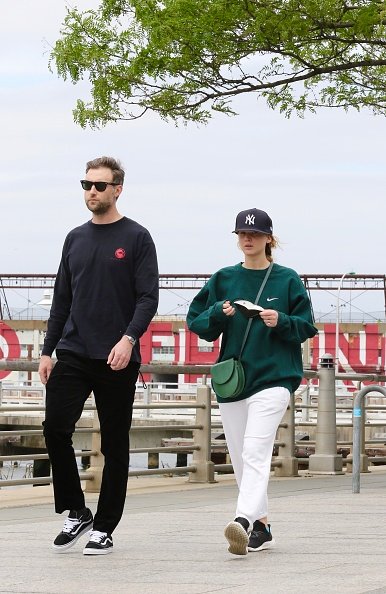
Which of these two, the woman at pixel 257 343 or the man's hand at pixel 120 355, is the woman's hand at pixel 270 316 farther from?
the man's hand at pixel 120 355

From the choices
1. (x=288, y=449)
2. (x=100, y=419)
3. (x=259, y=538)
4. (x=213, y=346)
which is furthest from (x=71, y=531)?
(x=213, y=346)

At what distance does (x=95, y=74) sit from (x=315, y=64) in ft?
8.31

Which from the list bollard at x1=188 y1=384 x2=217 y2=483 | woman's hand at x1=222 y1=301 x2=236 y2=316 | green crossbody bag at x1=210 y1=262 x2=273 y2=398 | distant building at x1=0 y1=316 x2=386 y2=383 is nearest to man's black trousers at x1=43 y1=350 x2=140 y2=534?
green crossbody bag at x1=210 y1=262 x2=273 y2=398

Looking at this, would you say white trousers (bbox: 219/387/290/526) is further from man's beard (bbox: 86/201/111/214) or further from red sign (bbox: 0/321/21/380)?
red sign (bbox: 0/321/21/380)

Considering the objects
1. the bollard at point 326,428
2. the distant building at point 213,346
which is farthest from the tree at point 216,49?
the distant building at point 213,346

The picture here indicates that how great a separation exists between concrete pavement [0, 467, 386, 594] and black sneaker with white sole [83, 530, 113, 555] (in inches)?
1.9

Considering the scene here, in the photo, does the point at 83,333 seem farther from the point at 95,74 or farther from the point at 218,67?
the point at 95,74

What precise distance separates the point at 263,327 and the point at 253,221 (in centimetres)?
52

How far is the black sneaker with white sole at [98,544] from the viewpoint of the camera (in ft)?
20.8

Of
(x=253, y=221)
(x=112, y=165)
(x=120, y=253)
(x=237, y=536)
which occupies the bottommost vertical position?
(x=237, y=536)

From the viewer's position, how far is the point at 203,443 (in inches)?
500

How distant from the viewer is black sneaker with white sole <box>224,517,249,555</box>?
6.11m

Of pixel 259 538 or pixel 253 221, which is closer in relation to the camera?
pixel 259 538

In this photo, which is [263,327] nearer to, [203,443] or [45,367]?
[45,367]
